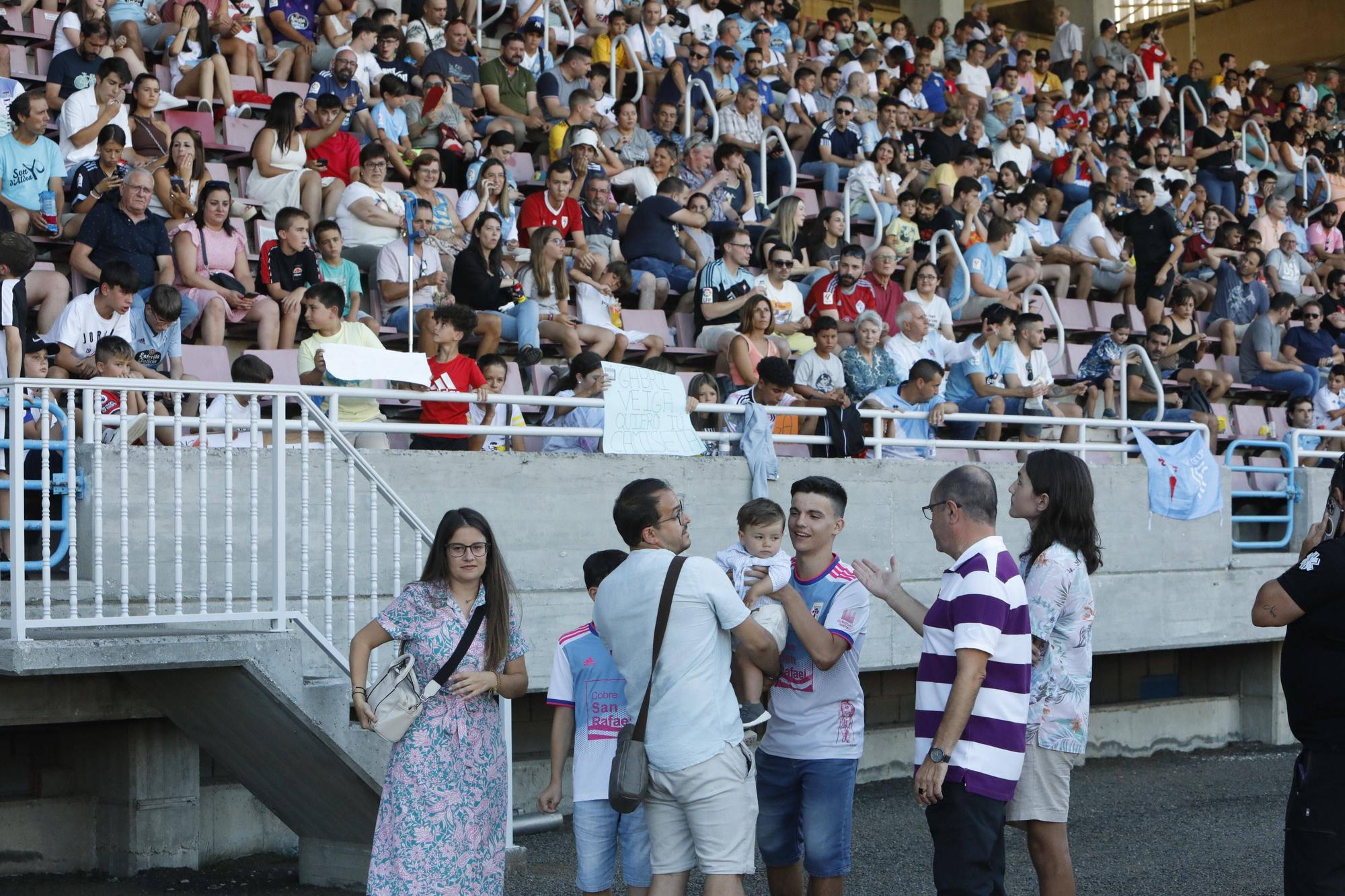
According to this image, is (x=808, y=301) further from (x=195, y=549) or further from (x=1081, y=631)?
(x=1081, y=631)

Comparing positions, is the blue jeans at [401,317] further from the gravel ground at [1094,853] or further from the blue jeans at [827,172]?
the blue jeans at [827,172]

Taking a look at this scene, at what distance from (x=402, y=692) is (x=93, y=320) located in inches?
173

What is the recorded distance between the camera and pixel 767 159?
579 inches

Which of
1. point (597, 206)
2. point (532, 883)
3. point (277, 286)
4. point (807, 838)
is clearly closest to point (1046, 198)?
point (597, 206)

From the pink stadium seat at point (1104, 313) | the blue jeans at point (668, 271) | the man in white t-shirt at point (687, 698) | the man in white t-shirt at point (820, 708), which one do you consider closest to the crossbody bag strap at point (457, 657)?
the man in white t-shirt at point (687, 698)

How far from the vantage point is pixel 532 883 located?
717 cm

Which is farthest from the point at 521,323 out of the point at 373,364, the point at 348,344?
the point at 373,364

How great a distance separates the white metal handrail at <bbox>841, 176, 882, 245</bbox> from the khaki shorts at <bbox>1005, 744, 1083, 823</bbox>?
8.99m

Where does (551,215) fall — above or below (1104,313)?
above

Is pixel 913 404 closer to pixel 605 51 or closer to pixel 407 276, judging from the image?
pixel 407 276

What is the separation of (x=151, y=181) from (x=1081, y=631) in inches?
264

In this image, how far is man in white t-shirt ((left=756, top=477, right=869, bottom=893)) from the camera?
16.7 feet

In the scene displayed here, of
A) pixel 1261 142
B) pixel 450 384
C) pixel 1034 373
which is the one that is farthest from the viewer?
pixel 1261 142

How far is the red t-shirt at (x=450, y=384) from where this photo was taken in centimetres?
858
